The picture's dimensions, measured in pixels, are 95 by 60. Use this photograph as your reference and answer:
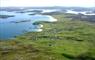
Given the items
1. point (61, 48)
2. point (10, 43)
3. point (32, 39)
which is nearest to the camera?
point (61, 48)

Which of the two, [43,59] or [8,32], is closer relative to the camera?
[43,59]

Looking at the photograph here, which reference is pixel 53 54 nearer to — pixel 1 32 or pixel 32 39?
pixel 32 39

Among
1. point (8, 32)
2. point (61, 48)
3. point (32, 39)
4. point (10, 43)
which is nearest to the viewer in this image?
point (61, 48)

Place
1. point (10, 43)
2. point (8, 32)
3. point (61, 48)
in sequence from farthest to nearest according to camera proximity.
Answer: point (8, 32), point (10, 43), point (61, 48)

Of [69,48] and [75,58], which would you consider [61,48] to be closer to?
[69,48]

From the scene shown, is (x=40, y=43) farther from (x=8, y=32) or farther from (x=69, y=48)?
(x=8, y=32)

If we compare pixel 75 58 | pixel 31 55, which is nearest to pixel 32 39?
pixel 31 55

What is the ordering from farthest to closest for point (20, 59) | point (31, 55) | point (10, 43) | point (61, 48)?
point (10, 43), point (61, 48), point (31, 55), point (20, 59)

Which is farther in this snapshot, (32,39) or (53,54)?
(32,39)

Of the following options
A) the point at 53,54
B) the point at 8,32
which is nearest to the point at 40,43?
the point at 53,54
